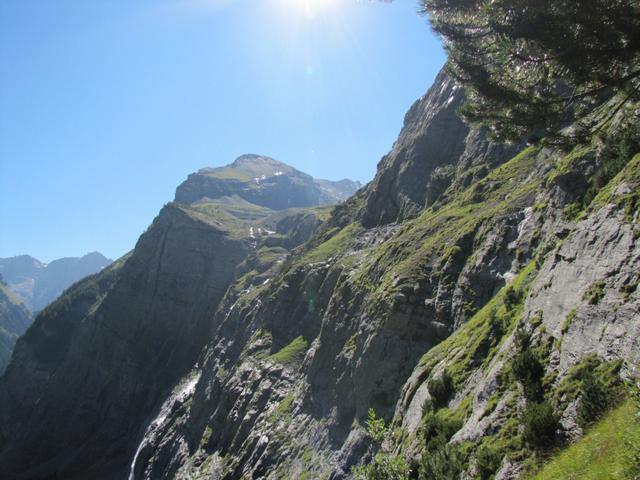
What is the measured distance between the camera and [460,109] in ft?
57.4

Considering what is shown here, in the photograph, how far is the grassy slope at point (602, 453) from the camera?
10.5 m

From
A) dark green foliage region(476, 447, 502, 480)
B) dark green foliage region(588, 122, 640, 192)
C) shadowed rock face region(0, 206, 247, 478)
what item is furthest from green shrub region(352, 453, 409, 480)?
shadowed rock face region(0, 206, 247, 478)

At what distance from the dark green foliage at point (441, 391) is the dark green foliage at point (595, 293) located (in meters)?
9.81

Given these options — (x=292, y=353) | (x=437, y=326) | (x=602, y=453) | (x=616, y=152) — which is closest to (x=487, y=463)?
(x=602, y=453)

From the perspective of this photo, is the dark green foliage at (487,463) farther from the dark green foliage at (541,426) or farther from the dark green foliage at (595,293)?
the dark green foliage at (595,293)

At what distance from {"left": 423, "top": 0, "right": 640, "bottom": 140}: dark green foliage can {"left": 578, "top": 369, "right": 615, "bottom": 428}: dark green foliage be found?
8.86 m

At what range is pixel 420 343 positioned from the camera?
39.5 metres

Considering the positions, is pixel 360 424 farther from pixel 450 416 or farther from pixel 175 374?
pixel 175 374

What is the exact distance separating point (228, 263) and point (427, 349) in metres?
142

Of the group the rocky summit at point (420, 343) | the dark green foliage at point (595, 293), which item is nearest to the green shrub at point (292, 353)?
the rocky summit at point (420, 343)

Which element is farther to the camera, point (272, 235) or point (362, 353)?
point (272, 235)

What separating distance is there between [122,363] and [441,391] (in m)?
156

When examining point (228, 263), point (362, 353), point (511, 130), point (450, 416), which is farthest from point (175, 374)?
point (511, 130)

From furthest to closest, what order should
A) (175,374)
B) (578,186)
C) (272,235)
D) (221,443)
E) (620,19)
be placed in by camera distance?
(272,235) → (175,374) → (221,443) → (578,186) → (620,19)
